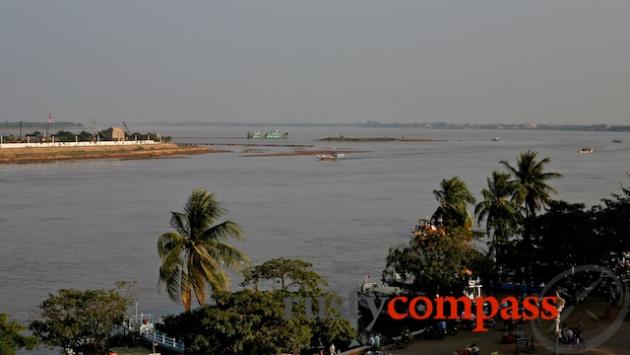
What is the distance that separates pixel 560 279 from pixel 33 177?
248 feet

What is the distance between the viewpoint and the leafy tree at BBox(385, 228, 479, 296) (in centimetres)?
2569

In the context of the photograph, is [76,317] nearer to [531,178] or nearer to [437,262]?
[437,262]

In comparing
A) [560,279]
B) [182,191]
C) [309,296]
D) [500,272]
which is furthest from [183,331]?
[182,191]

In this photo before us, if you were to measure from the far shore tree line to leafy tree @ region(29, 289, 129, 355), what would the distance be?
2cm

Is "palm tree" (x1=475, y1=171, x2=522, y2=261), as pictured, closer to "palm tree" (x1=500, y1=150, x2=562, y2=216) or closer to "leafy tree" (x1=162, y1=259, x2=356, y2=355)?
"palm tree" (x1=500, y1=150, x2=562, y2=216)

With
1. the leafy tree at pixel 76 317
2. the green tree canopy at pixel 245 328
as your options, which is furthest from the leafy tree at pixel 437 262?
the leafy tree at pixel 76 317

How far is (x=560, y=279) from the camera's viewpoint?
27.6 metres

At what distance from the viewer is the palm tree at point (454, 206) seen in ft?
104

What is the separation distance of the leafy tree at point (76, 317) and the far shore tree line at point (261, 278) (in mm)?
24

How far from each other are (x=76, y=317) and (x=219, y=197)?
49.5 meters

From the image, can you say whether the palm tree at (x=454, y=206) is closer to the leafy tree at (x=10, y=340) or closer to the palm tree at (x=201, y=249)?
the palm tree at (x=201, y=249)

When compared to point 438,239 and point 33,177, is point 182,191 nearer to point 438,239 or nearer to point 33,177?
point 33,177

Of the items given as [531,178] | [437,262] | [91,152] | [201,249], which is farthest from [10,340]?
[91,152]

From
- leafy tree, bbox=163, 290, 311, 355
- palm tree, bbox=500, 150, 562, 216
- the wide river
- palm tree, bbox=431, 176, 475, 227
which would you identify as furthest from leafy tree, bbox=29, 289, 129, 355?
palm tree, bbox=500, 150, 562, 216
